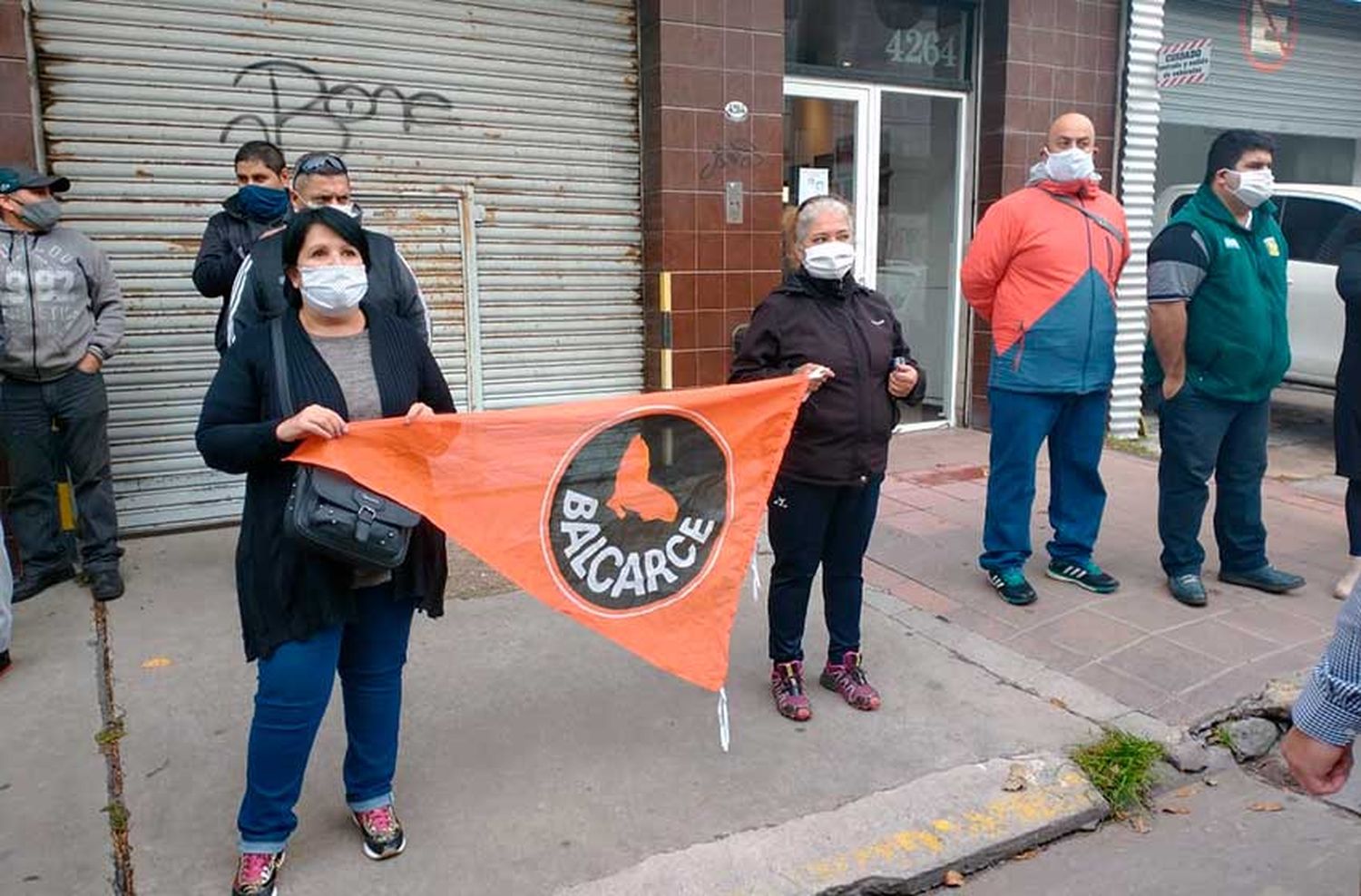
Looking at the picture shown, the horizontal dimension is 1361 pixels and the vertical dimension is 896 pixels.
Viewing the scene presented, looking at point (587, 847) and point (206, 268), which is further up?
point (206, 268)

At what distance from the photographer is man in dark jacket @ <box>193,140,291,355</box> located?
4457mm

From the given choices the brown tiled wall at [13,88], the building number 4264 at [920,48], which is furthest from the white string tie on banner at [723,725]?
the building number 4264 at [920,48]

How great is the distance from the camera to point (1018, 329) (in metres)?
4.65

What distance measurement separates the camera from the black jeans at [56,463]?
185 inches

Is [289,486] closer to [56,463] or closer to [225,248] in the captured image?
[225,248]

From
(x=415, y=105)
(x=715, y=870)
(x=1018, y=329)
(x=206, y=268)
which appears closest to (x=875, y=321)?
(x=1018, y=329)

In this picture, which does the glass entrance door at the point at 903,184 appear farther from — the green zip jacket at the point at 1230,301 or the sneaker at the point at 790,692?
the sneaker at the point at 790,692

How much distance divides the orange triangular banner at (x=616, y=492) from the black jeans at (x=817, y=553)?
290 mm

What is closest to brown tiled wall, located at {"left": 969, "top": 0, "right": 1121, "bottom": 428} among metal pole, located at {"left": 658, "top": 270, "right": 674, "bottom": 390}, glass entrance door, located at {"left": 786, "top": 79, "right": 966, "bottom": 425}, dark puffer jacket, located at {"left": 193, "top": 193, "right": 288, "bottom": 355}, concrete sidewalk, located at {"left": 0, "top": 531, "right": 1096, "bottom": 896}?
glass entrance door, located at {"left": 786, "top": 79, "right": 966, "bottom": 425}

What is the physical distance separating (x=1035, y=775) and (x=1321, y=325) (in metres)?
7.31

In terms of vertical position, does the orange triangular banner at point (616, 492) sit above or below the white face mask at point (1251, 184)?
below

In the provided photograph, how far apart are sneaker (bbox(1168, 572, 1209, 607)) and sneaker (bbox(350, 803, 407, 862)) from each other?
3626mm

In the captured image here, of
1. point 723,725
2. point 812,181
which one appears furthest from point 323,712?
point 812,181

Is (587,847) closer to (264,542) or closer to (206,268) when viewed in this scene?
(264,542)
